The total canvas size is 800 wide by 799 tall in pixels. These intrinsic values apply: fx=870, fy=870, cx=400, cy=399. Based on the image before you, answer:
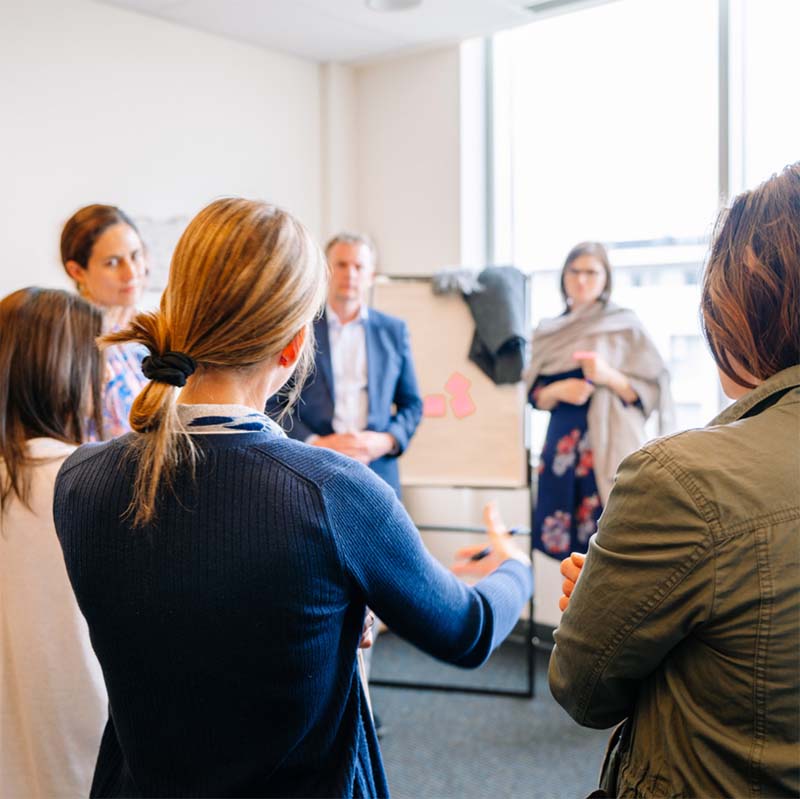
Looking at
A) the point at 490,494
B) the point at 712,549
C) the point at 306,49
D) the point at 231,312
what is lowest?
the point at 490,494

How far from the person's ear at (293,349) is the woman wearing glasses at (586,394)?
2.22 meters

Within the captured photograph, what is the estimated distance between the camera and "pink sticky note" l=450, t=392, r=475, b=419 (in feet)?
11.4

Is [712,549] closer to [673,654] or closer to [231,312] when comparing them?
[673,654]

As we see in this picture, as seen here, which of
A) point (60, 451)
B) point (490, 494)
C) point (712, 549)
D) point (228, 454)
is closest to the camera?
point (712, 549)

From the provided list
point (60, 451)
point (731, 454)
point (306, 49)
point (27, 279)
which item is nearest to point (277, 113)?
point (306, 49)

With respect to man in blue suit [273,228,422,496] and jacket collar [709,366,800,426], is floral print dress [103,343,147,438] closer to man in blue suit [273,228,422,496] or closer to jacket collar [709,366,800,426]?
man in blue suit [273,228,422,496]

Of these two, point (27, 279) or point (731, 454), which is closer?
point (731, 454)

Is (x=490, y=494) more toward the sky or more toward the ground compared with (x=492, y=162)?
more toward the ground

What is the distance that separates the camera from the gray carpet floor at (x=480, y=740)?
8.62ft

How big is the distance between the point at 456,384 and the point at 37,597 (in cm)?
225

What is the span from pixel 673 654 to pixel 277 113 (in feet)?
12.1

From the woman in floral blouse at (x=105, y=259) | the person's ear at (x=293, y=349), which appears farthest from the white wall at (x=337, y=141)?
the person's ear at (x=293, y=349)

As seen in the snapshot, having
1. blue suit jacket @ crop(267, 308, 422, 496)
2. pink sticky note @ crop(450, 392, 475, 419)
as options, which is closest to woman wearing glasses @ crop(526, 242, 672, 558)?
pink sticky note @ crop(450, 392, 475, 419)

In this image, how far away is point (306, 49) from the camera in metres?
4.05
